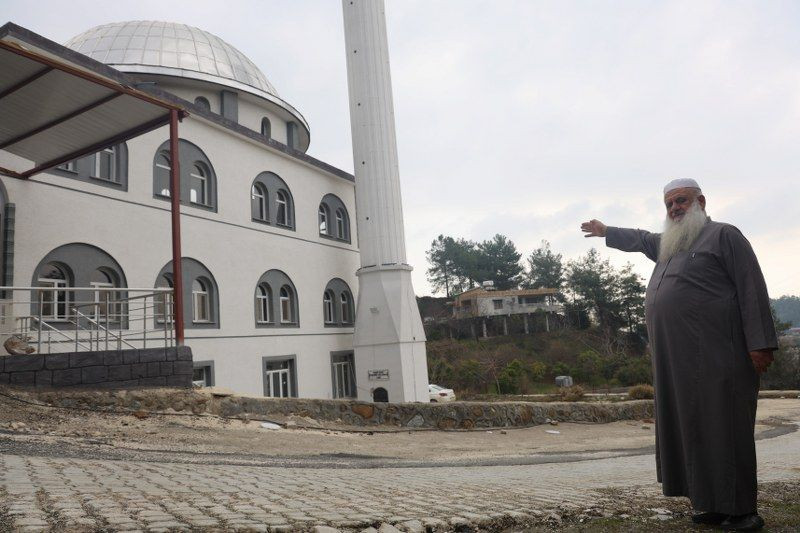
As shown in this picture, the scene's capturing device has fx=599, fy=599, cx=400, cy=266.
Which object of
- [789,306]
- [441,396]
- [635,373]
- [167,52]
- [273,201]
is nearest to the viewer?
[273,201]

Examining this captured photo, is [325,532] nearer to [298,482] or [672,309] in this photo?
[298,482]

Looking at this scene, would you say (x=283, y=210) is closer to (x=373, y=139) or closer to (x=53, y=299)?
(x=373, y=139)

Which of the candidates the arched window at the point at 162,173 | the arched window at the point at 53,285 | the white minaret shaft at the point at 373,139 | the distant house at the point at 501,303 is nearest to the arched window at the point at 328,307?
the white minaret shaft at the point at 373,139

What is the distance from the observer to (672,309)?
3.77 meters

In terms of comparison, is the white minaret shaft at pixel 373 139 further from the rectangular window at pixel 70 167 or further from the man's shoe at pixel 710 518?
the man's shoe at pixel 710 518

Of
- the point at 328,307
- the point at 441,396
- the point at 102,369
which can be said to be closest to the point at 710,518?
the point at 102,369

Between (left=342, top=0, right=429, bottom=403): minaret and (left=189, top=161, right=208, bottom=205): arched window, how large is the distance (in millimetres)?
6931

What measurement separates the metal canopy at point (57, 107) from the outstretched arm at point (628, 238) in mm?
8965

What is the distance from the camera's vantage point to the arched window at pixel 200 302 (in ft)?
61.0

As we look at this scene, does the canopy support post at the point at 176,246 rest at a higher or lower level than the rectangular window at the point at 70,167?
lower

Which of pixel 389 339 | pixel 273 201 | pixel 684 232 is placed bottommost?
pixel 684 232

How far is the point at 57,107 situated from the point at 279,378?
42.2ft

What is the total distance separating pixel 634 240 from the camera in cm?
457

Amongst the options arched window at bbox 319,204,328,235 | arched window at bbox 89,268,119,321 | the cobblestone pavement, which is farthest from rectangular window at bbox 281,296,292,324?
the cobblestone pavement
